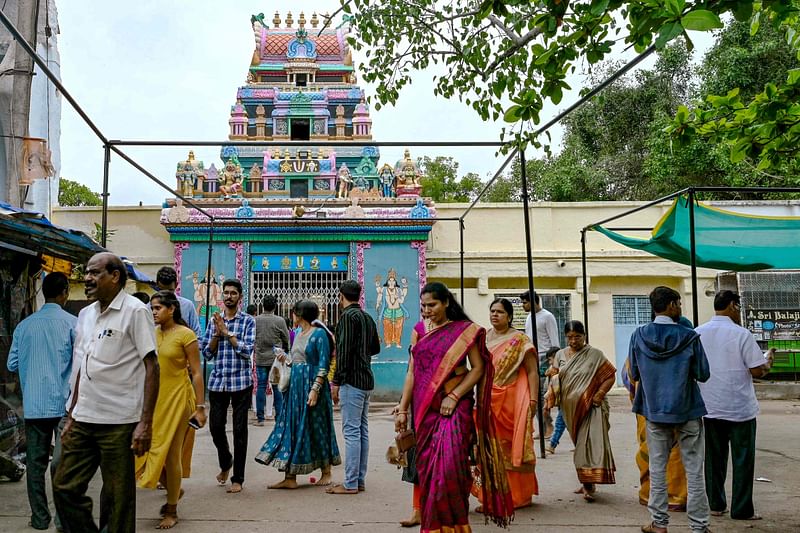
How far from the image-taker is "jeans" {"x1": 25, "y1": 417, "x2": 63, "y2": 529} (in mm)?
4602

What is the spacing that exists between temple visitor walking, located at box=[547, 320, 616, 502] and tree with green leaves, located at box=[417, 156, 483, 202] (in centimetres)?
2593

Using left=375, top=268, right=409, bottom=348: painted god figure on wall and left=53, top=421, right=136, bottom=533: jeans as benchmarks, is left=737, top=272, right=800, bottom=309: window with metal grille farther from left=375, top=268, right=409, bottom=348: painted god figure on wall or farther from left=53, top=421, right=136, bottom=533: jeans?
left=53, top=421, right=136, bottom=533: jeans

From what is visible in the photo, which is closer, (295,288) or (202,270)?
(202,270)

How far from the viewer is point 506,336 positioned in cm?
539

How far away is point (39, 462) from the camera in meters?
4.66

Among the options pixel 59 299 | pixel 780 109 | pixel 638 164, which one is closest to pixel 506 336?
pixel 780 109

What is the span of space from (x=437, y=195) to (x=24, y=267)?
26181mm

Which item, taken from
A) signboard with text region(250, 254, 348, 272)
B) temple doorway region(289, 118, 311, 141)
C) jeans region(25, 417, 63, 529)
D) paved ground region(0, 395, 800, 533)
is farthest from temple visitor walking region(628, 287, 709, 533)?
temple doorway region(289, 118, 311, 141)

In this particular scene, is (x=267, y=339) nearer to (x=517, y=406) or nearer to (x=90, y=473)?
(x=517, y=406)

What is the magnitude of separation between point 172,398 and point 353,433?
153cm

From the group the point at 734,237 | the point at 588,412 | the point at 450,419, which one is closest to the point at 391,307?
the point at 734,237

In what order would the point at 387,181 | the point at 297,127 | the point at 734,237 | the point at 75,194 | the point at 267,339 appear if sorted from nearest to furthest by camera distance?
the point at 734,237, the point at 267,339, the point at 387,181, the point at 297,127, the point at 75,194

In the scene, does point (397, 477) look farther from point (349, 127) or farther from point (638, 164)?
point (638, 164)

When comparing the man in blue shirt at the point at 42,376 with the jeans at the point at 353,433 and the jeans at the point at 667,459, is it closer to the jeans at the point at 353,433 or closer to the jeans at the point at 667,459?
the jeans at the point at 353,433
